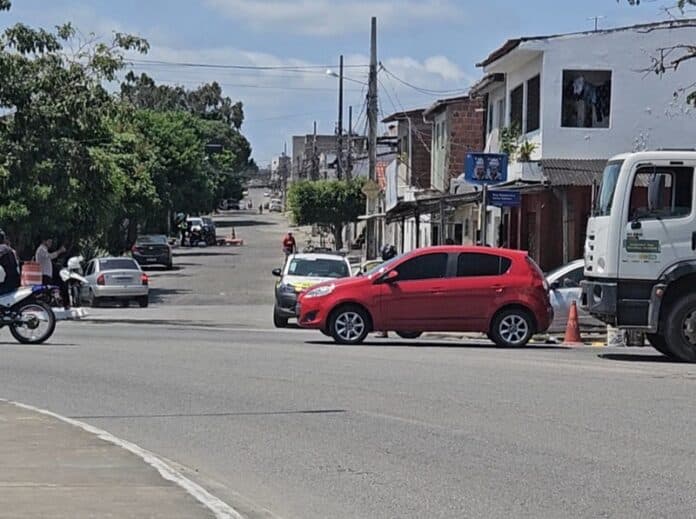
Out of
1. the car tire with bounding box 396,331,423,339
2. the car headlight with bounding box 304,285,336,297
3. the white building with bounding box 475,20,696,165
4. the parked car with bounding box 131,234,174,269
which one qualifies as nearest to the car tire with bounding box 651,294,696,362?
the car headlight with bounding box 304,285,336,297

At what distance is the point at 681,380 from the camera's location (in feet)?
52.9

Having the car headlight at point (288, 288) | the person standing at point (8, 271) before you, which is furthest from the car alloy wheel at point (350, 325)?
the car headlight at point (288, 288)

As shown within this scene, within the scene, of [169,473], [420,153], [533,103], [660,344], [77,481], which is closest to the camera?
[77,481]

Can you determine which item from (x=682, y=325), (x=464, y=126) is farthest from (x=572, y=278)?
(x=464, y=126)

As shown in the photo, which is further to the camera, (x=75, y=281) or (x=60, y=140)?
(x=75, y=281)

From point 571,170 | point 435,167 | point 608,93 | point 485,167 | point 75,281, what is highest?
point 608,93

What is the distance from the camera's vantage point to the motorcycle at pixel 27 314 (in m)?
19.8

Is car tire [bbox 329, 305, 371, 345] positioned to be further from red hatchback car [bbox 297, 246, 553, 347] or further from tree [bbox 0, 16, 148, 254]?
tree [bbox 0, 16, 148, 254]

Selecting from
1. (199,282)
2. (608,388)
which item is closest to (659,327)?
(608,388)

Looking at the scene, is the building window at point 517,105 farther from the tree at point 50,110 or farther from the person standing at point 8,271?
the person standing at point 8,271

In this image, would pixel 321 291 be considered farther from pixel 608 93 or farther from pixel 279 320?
pixel 608 93

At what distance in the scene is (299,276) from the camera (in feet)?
93.8

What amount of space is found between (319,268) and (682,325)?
1209 cm

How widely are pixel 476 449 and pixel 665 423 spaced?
246 cm
